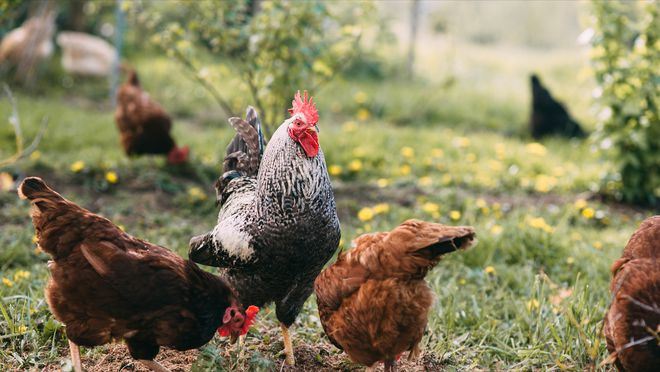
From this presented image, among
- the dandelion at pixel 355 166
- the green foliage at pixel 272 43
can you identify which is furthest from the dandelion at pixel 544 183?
the green foliage at pixel 272 43

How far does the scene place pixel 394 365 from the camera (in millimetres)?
3068

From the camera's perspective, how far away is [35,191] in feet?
9.40

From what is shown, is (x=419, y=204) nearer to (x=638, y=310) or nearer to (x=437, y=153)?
(x=437, y=153)

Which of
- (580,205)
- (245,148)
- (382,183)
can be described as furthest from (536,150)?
(245,148)

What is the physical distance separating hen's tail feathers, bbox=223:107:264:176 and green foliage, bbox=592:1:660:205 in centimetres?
418

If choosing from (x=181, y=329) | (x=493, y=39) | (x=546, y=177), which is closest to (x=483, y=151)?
(x=546, y=177)

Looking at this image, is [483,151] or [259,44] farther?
[483,151]

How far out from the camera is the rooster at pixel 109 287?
9.17ft

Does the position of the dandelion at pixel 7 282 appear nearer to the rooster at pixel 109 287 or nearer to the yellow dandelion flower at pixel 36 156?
the rooster at pixel 109 287

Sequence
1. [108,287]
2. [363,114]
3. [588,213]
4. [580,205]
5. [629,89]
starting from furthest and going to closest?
[363,114] < [629,89] < [580,205] < [588,213] < [108,287]

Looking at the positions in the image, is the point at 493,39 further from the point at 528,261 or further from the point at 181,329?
the point at 181,329

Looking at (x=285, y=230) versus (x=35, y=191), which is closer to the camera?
(x=35, y=191)

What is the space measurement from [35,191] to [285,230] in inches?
49.6

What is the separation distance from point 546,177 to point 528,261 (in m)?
2.50
